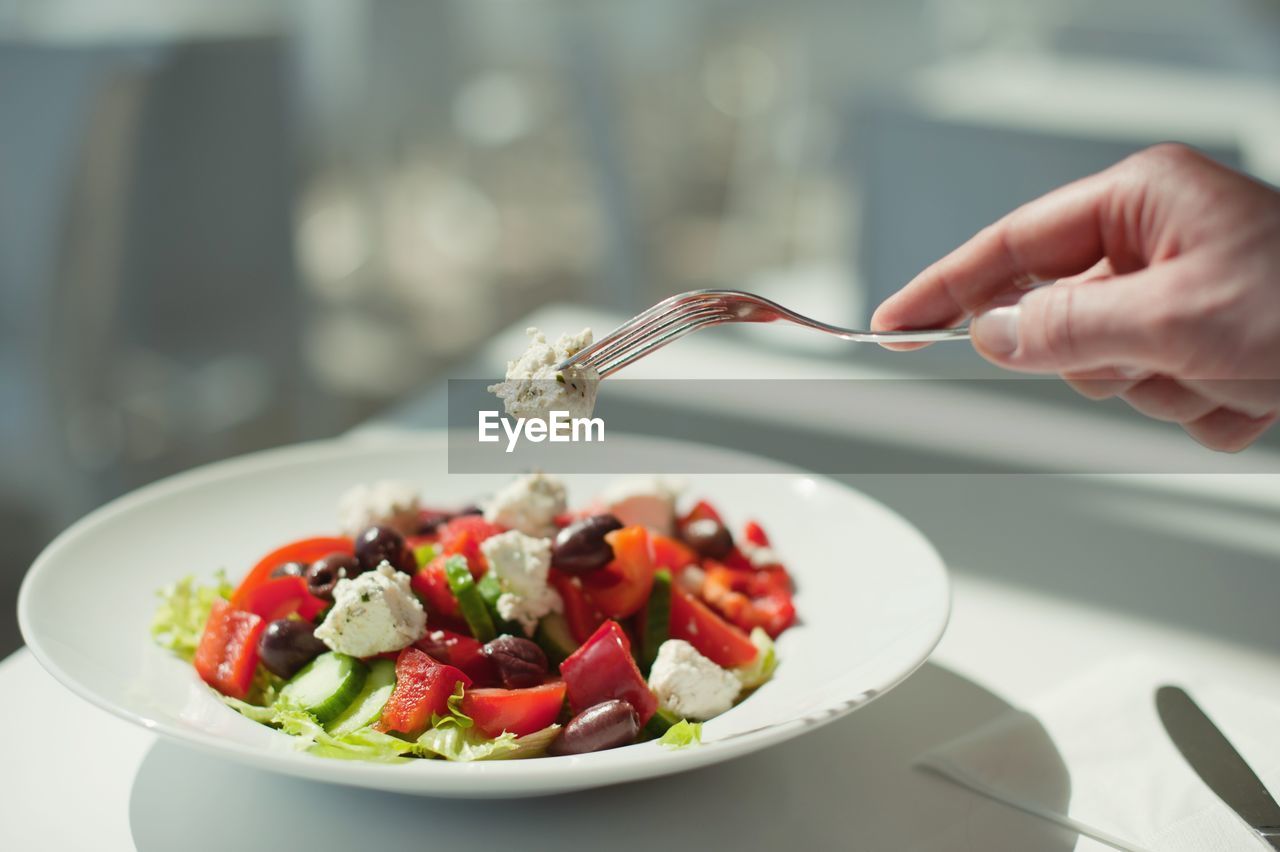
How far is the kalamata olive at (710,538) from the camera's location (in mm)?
1464

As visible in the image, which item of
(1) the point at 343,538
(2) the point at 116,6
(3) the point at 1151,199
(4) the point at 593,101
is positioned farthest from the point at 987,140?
(2) the point at 116,6

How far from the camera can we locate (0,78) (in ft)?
10.7

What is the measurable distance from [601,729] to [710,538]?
1.37ft

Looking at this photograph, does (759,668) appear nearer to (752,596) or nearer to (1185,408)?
(752,596)

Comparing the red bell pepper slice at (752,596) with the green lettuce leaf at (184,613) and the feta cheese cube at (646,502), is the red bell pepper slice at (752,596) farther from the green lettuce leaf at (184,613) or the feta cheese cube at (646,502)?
the green lettuce leaf at (184,613)

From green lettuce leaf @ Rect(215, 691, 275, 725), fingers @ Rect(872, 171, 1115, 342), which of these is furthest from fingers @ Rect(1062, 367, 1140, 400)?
green lettuce leaf @ Rect(215, 691, 275, 725)

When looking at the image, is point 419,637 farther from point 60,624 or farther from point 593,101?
point 593,101

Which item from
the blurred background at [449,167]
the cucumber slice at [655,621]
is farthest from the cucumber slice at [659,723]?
the blurred background at [449,167]

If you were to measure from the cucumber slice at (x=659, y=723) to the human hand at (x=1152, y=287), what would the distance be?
460mm

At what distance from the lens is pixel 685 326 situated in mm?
1207

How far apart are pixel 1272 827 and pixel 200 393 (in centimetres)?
369

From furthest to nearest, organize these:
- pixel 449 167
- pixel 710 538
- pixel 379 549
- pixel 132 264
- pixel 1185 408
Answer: pixel 449 167, pixel 132 264, pixel 710 538, pixel 1185 408, pixel 379 549

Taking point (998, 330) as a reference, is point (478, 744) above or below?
below

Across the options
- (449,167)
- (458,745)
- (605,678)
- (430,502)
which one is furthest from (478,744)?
(449,167)
